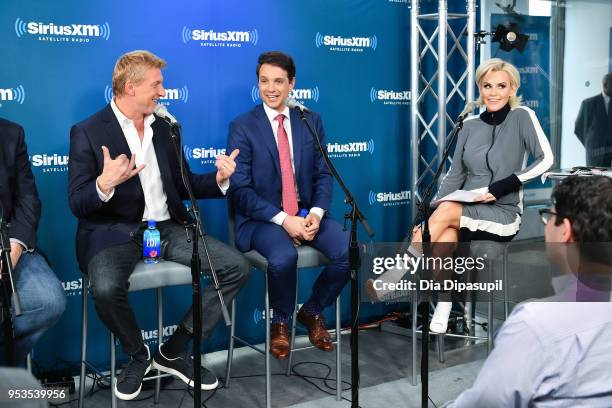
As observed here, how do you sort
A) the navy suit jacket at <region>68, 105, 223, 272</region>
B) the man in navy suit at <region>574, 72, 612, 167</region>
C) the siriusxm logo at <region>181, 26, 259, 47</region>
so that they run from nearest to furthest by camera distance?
the navy suit jacket at <region>68, 105, 223, 272</region> → the siriusxm logo at <region>181, 26, 259, 47</region> → the man in navy suit at <region>574, 72, 612, 167</region>

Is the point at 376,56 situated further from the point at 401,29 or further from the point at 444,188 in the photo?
the point at 444,188

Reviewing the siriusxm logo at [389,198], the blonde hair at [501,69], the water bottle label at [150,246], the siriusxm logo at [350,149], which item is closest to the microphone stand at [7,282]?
the water bottle label at [150,246]

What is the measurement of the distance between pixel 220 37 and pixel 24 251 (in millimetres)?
1609

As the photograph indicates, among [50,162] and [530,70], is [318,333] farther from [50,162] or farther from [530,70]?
[530,70]

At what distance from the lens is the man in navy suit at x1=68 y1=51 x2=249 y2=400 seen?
299 centimetres

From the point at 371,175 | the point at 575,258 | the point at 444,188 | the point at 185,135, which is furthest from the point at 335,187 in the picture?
the point at 575,258

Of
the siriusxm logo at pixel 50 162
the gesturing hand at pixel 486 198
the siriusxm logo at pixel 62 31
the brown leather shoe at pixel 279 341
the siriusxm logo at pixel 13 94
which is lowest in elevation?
the brown leather shoe at pixel 279 341

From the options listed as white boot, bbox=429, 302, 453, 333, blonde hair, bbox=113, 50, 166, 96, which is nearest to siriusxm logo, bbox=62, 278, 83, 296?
blonde hair, bbox=113, 50, 166, 96

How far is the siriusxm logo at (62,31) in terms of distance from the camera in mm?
3402

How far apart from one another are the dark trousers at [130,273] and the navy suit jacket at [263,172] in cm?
23

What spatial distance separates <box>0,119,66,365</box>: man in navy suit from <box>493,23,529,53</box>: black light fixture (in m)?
2.84

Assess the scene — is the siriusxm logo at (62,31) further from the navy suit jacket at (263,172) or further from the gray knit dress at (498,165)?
the gray knit dress at (498,165)

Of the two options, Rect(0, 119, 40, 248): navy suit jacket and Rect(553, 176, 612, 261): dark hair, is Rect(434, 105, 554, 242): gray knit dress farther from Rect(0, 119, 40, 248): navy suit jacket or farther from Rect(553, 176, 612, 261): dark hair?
Rect(553, 176, 612, 261): dark hair

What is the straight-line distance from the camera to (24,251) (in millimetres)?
3031
